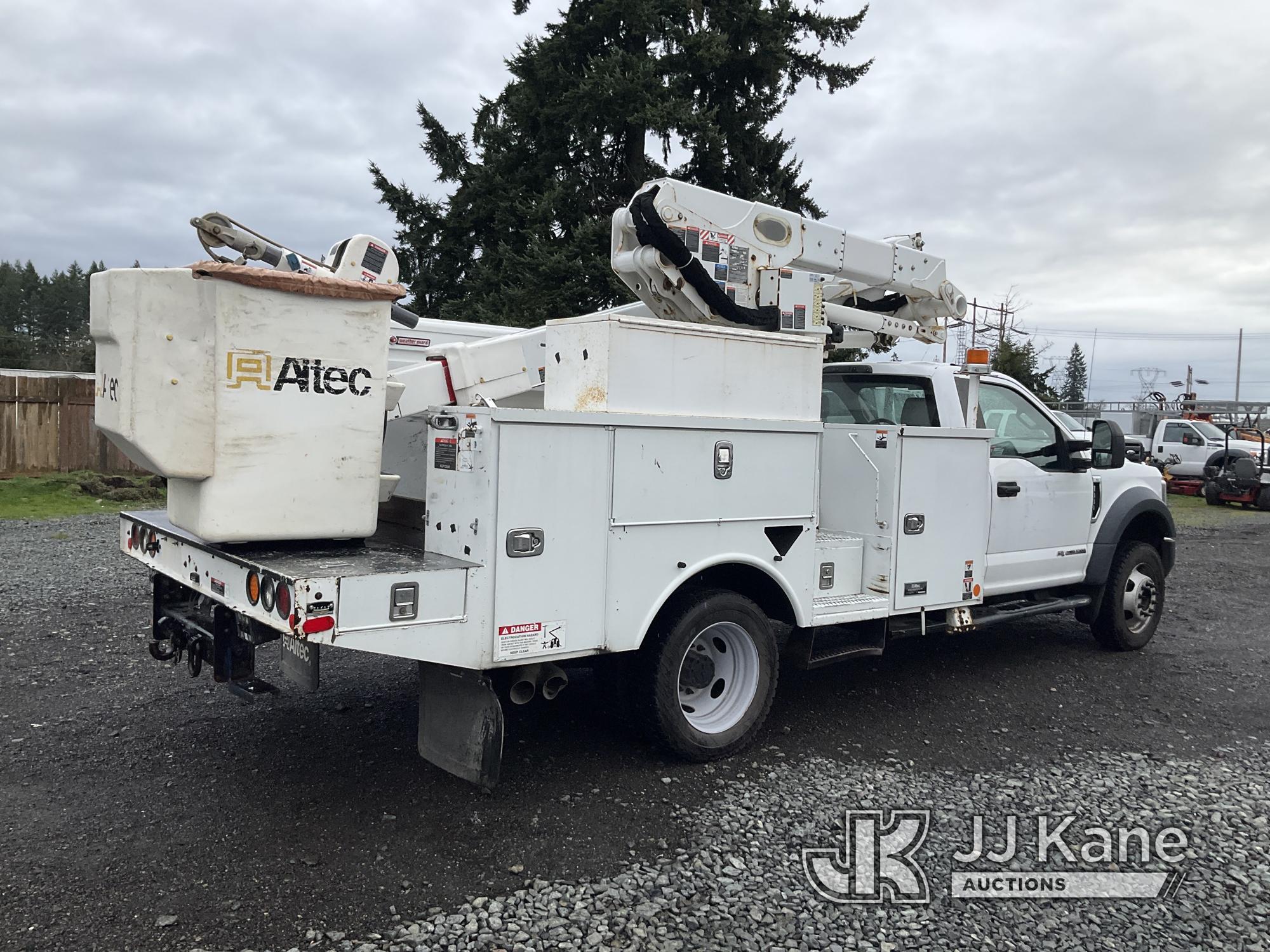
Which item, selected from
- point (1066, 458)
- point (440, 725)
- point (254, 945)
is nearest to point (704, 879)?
point (440, 725)

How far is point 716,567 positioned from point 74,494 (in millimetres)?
14515

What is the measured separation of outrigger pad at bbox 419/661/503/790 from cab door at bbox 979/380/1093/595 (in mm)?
3618

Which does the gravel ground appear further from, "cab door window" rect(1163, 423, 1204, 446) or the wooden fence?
"cab door window" rect(1163, 423, 1204, 446)

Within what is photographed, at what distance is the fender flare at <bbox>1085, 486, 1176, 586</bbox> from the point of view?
7.08 meters

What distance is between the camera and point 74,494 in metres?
15.7

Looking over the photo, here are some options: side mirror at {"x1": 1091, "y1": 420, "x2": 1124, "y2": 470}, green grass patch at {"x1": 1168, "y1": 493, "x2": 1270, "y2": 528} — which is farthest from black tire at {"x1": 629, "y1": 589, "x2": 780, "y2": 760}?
green grass patch at {"x1": 1168, "y1": 493, "x2": 1270, "y2": 528}

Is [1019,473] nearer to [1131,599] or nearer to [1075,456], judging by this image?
[1075,456]

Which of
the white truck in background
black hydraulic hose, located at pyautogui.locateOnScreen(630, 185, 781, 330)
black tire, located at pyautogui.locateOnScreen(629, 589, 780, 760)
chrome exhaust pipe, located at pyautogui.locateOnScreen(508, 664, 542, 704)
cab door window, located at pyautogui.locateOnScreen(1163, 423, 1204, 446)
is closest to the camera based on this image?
the white truck in background

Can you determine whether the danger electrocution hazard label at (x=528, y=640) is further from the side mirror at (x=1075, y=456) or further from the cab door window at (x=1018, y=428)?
the side mirror at (x=1075, y=456)

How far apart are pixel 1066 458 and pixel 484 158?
15.6m

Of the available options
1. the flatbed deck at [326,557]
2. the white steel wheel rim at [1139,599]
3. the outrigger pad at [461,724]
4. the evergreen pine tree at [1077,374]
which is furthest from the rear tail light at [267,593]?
the evergreen pine tree at [1077,374]

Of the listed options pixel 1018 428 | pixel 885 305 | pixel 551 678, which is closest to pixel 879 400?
pixel 885 305

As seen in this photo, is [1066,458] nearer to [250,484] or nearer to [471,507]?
[471,507]

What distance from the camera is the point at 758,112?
19.0 m
